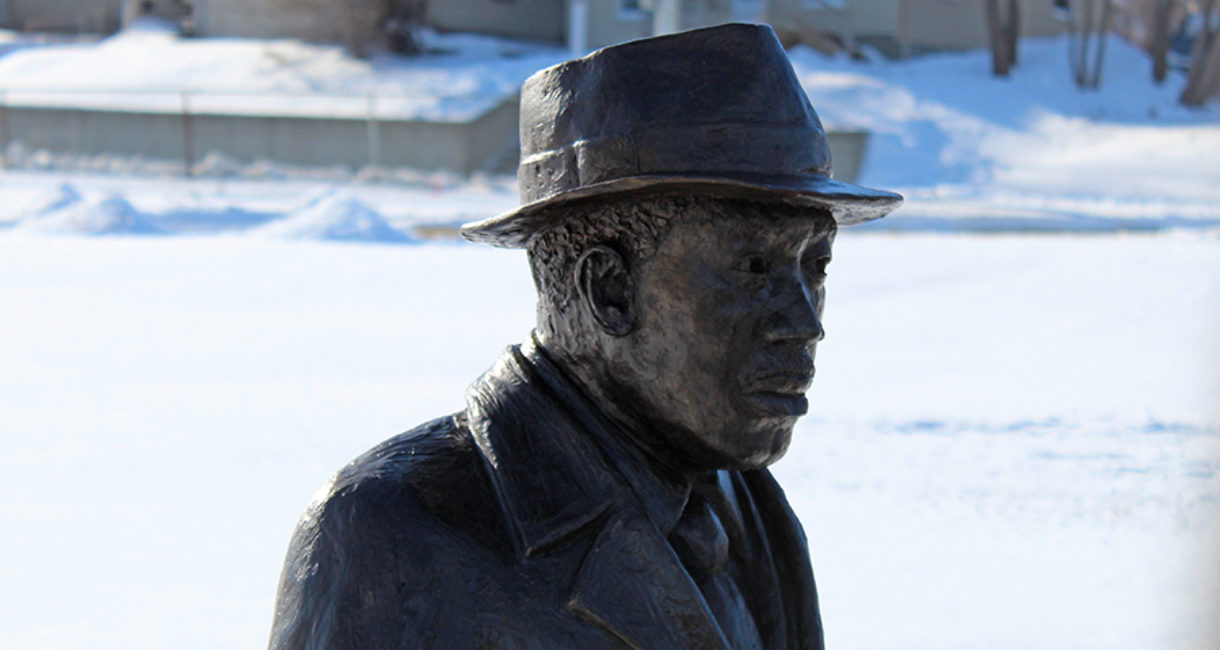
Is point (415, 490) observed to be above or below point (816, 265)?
below

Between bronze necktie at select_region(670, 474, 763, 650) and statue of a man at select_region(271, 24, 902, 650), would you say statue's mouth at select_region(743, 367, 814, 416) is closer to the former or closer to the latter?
statue of a man at select_region(271, 24, 902, 650)

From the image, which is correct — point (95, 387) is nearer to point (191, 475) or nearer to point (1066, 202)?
point (191, 475)

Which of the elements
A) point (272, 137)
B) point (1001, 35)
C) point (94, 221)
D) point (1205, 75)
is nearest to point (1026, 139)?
point (1001, 35)

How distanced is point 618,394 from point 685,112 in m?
0.42

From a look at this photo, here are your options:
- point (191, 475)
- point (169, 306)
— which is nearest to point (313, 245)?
point (169, 306)

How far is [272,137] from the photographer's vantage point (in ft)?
68.8

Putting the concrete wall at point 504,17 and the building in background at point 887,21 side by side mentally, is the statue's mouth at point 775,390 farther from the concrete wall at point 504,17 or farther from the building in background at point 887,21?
the concrete wall at point 504,17

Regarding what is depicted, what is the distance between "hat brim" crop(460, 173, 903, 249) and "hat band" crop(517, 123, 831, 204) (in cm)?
2

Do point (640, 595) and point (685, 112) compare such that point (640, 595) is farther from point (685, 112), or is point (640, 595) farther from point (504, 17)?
point (504, 17)

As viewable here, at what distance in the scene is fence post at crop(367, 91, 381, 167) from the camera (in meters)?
20.2

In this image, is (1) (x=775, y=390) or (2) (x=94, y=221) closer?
(1) (x=775, y=390)

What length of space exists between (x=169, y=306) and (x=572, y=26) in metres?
21.5

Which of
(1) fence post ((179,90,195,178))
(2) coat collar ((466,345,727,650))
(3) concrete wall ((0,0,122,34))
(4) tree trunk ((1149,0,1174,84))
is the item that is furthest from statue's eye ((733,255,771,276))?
(3) concrete wall ((0,0,122,34))

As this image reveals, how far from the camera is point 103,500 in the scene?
189 inches
